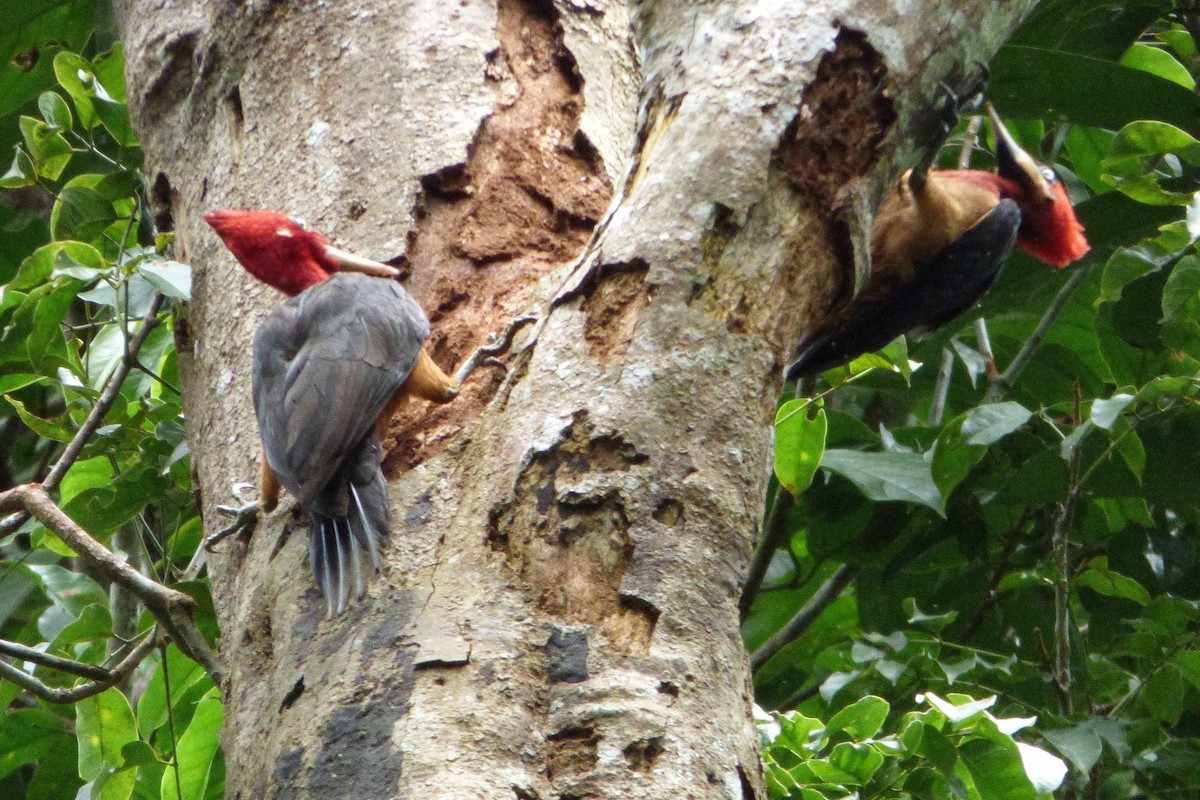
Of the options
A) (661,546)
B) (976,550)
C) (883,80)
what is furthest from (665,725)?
(976,550)

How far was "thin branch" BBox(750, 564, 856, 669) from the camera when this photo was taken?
12.2ft

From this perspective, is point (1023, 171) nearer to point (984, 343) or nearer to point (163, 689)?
point (984, 343)

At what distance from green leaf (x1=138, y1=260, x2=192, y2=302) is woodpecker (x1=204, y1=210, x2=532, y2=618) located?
13 cm

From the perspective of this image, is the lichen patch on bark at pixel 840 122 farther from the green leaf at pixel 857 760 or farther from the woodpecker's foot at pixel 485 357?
the green leaf at pixel 857 760

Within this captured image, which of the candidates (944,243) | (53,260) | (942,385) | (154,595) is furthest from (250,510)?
(942,385)

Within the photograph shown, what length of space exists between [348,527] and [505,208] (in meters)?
0.83

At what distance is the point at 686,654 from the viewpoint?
183cm

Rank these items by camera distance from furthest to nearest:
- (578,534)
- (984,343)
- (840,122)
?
(984,343) → (840,122) → (578,534)

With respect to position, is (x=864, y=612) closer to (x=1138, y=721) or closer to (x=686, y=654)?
(x=1138, y=721)

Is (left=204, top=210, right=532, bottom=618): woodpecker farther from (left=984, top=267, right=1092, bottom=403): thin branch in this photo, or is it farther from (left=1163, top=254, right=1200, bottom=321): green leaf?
(left=984, top=267, right=1092, bottom=403): thin branch

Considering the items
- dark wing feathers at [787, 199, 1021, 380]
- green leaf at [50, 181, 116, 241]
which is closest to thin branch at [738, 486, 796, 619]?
dark wing feathers at [787, 199, 1021, 380]

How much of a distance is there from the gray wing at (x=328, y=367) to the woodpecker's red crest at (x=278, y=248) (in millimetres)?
38

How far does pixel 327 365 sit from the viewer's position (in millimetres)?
2512

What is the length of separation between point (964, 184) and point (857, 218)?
149 centimetres
